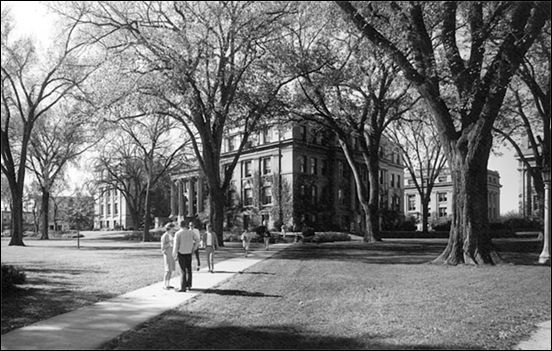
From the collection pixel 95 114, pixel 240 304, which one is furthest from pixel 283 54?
pixel 240 304

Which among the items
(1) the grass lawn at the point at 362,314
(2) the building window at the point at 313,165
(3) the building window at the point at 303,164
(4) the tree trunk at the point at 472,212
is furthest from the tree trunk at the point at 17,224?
(2) the building window at the point at 313,165

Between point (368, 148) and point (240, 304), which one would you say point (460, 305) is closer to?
point (240, 304)

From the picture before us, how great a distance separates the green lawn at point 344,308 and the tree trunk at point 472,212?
3.14ft

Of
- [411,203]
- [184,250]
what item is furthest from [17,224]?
[411,203]

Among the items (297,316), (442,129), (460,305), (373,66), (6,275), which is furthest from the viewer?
(373,66)

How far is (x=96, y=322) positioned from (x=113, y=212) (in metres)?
103

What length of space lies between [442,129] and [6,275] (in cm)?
1350

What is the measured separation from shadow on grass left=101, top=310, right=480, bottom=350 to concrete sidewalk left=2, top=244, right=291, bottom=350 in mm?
388

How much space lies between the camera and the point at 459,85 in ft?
50.9

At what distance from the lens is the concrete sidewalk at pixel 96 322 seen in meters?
6.52

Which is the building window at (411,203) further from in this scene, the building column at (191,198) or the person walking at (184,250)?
the person walking at (184,250)

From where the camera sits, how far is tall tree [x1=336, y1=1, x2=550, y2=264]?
14023mm

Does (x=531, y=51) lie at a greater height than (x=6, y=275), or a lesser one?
greater

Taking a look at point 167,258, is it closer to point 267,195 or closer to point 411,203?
point 267,195
